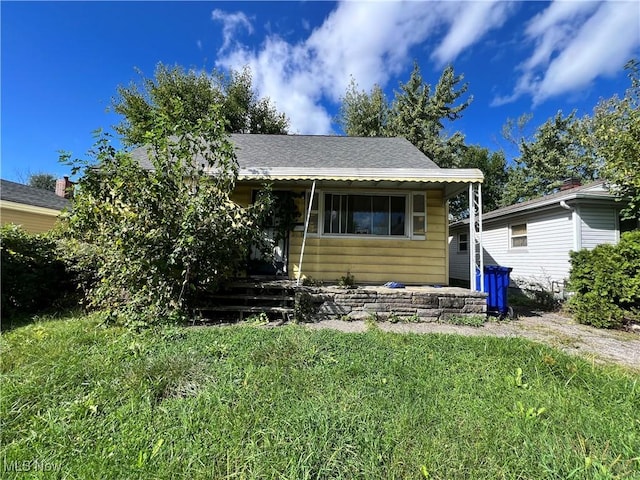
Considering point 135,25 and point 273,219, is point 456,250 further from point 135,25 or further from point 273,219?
point 135,25

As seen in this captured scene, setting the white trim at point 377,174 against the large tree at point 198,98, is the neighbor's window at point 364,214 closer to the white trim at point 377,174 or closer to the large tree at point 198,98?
the white trim at point 377,174

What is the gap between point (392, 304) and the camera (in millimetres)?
5945

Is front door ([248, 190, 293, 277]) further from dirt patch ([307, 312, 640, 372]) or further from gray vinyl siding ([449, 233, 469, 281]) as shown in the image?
gray vinyl siding ([449, 233, 469, 281])

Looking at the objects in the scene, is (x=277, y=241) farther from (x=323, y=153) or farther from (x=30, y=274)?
(x=30, y=274)

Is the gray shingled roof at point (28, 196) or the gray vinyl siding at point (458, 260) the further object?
the gray vinyl siding at point (458, 260)

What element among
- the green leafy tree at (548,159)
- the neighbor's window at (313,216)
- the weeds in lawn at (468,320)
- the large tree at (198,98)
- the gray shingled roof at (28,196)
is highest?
the large tree at (198,98)

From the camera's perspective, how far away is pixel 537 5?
7523 mm

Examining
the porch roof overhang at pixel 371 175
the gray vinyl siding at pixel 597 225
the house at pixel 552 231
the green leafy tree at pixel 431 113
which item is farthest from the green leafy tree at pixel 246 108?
the gray vinyl siding at pixel 597 225

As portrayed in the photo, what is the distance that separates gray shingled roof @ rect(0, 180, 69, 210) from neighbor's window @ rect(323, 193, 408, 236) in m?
14.0

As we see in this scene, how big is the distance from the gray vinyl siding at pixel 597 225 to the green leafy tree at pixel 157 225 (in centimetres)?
917

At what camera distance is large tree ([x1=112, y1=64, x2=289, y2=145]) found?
18.3 metres

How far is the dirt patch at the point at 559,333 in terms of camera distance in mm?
4199

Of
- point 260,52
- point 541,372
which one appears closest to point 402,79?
point 260,52

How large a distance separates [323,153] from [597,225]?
822cm
